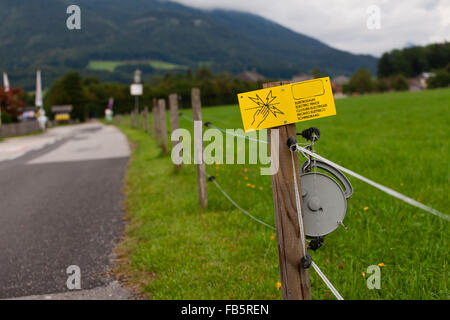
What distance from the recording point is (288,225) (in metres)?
2.14

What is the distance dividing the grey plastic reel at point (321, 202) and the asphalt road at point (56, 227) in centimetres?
233

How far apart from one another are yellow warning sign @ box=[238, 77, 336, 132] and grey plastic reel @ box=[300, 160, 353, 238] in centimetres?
32

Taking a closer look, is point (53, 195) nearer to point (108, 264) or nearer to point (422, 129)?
point (108, 264)

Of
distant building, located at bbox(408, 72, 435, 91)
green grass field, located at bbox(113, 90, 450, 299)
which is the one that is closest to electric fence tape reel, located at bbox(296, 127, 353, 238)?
green grass field, located at bbox(113, 90, 450, 299)

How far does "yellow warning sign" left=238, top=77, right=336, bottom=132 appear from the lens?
201 cm

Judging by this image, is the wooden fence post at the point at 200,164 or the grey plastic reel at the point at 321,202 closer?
the grey plastic reel at the point at 321,202

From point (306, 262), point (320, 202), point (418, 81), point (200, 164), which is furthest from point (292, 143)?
point (418, 81)

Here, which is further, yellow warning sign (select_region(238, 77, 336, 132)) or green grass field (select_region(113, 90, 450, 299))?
green grass field (select_region(113, 90, 450, 299))

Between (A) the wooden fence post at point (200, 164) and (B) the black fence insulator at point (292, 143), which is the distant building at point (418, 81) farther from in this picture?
(B) the black fence insulator at point (292, 143)

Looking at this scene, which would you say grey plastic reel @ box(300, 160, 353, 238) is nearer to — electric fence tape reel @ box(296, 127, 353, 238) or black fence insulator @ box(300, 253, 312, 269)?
electric fence tape reel @ box(296, 127, 353, 238)

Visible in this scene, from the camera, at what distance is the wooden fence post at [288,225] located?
2.10 metres

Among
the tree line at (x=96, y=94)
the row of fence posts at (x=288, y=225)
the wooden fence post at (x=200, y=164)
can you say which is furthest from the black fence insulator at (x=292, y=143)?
the tree line at (x=96, y=94)
